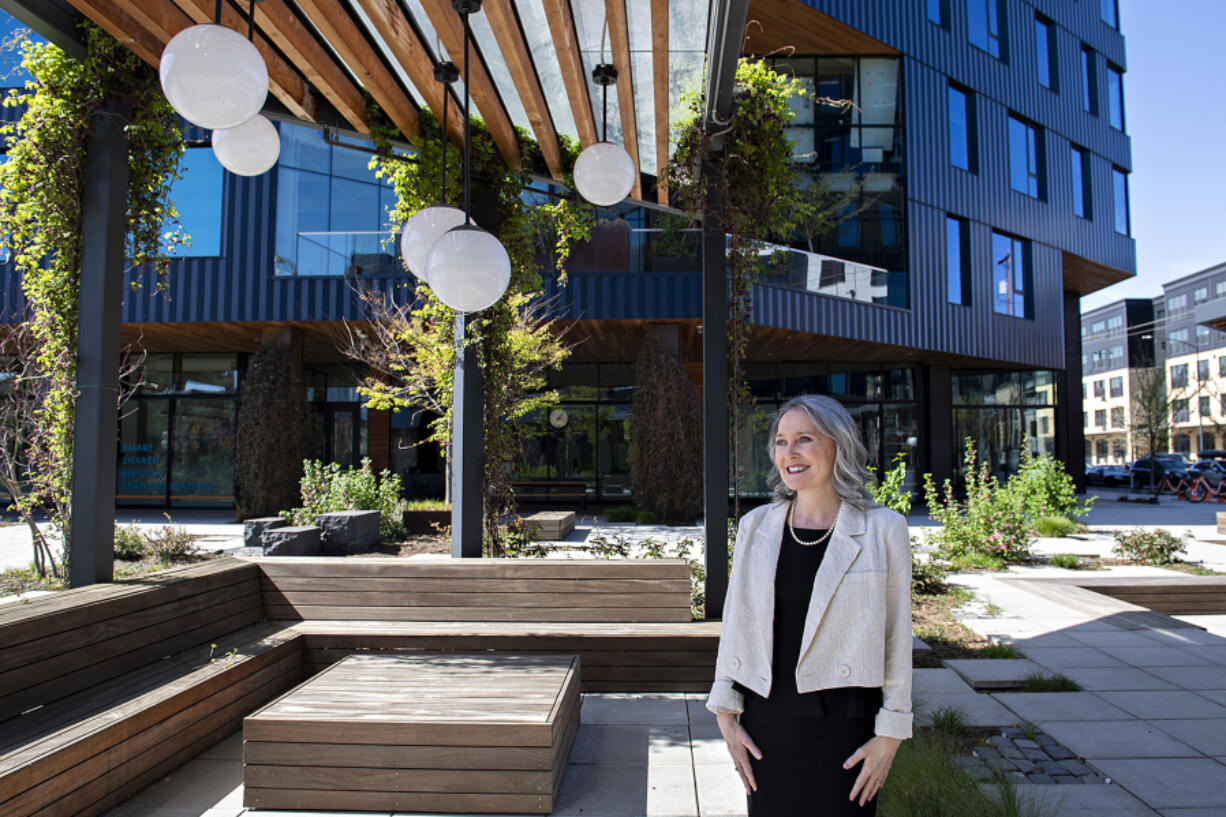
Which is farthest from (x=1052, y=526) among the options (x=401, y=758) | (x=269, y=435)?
(x=269, y=435)

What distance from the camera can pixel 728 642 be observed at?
72.4 inches

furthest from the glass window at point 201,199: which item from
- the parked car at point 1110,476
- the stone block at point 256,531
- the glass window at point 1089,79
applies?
the parked car at point 1110,476

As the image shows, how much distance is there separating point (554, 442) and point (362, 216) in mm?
6200

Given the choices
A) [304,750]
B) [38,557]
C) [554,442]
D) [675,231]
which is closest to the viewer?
[304,750]

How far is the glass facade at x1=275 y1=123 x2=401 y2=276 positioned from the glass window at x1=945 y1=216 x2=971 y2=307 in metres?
11.3

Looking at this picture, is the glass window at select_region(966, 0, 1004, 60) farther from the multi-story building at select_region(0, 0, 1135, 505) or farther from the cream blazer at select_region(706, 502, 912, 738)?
the cream blazer at select_region(706, 502, 912, 738)

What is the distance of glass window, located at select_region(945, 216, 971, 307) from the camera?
53.0 feet

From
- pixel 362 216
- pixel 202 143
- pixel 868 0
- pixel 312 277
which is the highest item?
pixel 868 0

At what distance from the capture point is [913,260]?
1532 centimetres

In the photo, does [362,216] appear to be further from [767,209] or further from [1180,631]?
[1180,631]

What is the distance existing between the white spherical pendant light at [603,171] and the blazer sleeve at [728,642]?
2.90 m

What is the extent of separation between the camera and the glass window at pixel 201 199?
13469mm

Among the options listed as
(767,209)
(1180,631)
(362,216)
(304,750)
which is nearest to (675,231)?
(362,216)

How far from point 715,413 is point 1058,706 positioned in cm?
228
